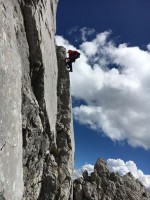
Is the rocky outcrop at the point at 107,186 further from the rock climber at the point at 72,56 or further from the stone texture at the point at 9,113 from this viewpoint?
the stone texture at the point at 9,113

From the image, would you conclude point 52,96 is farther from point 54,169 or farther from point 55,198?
point 55,198

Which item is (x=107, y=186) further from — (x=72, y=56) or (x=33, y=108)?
(x=33, y=108)

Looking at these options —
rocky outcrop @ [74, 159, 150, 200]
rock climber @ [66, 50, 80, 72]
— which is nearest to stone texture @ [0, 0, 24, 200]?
rock climber @ [66, 50, 80, 72]

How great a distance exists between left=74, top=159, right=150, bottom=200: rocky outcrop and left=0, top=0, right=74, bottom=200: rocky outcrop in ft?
28.7

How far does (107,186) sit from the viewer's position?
52625mm

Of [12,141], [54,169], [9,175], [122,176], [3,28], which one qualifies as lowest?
[9,175]

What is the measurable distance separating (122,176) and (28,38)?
32922 mm

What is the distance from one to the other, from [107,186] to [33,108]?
2708cm

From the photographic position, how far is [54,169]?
3778 centimetres

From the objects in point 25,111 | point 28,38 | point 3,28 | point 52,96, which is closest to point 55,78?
point 52,96

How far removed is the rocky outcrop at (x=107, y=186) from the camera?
48.8 metres

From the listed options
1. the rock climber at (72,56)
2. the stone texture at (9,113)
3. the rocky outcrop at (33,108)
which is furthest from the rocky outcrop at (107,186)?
the stone texture at (9,113)

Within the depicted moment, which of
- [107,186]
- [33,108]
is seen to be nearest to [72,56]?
[33,108]

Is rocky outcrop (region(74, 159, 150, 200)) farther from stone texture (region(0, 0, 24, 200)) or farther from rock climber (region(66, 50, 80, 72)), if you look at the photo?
stone texture (region(0, 0, 24, 200))
